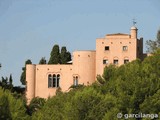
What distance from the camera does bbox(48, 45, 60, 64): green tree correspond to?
3125 inches

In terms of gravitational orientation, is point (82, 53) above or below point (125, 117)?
above

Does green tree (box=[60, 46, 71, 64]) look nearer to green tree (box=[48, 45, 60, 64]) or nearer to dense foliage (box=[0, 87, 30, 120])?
green tree (box=[48, 45, 60, 64])

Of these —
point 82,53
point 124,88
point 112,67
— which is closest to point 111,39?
point 82,53

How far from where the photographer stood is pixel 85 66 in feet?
239

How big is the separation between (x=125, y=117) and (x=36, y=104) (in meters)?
22.1

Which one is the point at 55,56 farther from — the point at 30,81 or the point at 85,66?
the point at 85,66

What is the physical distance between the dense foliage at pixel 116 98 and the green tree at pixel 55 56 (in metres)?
22.9

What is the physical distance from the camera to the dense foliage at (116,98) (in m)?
48.1

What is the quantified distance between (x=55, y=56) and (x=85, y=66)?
7.52 meters

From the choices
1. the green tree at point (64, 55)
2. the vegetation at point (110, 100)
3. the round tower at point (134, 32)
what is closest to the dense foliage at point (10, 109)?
the vegetation at point (110, 100)

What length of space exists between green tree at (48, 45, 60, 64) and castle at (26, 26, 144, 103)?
16.1 feet

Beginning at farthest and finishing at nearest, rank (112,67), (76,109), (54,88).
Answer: (54,88) < (112,67) < (76,109)

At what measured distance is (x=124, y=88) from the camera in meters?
51.8

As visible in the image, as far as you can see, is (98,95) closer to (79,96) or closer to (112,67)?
(79,96)
